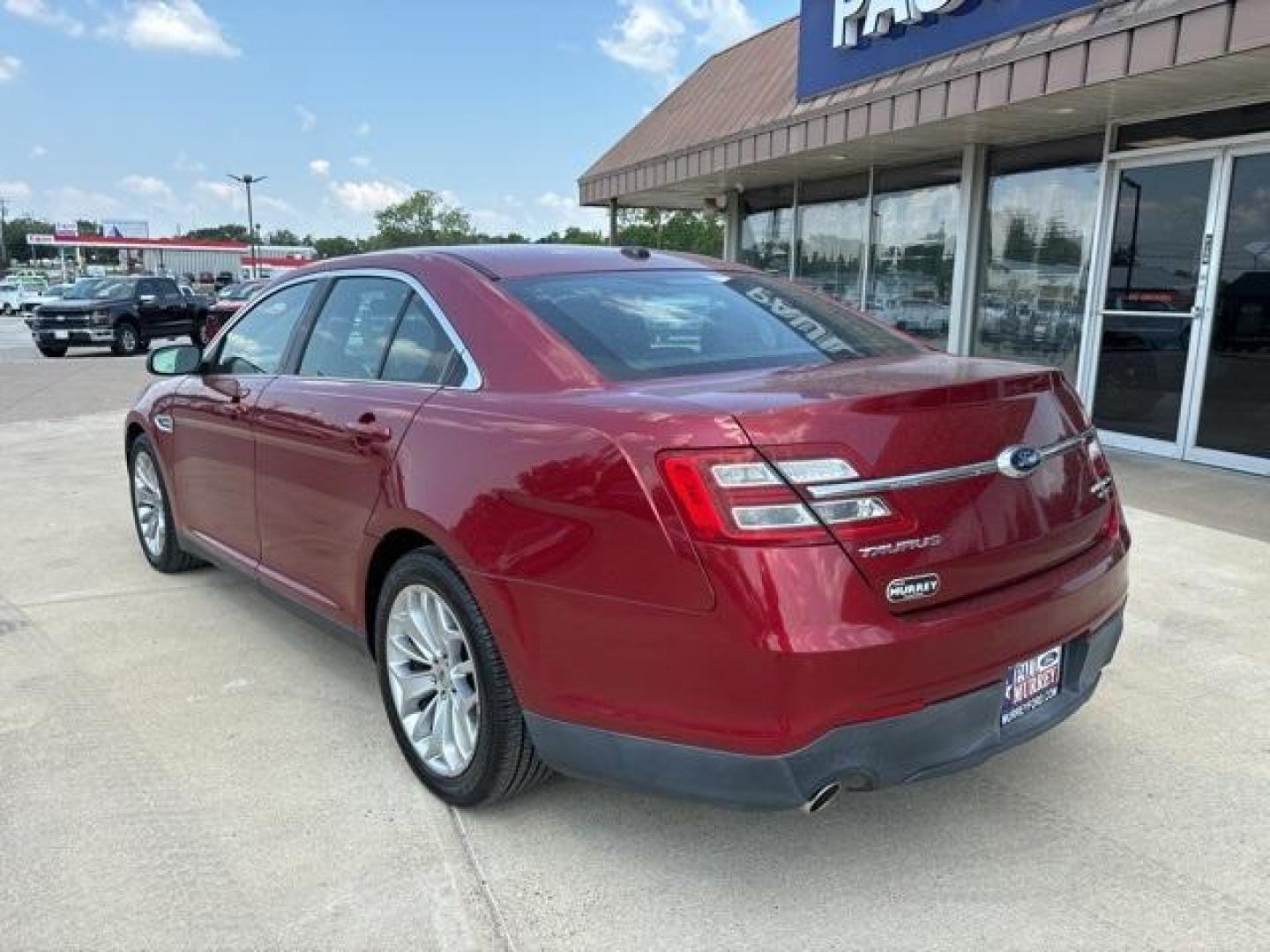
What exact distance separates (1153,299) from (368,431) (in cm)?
692

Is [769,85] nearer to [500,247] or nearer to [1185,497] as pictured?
[1185,497]

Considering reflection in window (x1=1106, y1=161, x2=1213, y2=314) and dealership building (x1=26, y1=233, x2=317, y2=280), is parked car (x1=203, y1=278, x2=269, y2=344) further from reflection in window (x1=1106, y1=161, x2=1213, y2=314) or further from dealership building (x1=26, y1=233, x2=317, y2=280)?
dealership building (x1=26, y1=233, x2=317, y2=280)

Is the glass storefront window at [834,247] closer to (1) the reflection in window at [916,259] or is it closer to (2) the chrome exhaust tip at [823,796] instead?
(1) the reflection in window at [916,259]

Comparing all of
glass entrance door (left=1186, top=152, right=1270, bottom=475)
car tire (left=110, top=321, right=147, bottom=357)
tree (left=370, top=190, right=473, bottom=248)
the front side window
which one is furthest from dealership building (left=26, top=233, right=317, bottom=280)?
the front side window

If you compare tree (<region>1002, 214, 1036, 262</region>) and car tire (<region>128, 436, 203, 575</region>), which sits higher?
tree (<region>1002, 214, 1036, 262</region>)

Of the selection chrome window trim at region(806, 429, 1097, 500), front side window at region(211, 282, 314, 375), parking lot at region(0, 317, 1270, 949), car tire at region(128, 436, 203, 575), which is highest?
front side window at region(211, 282, 314, 375)

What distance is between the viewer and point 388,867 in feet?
8.60

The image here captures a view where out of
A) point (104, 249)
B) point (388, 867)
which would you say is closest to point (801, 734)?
point (388, 867)

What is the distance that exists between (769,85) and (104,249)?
91.1 m

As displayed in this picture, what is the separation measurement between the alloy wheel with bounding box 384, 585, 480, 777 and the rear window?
2.75 ft

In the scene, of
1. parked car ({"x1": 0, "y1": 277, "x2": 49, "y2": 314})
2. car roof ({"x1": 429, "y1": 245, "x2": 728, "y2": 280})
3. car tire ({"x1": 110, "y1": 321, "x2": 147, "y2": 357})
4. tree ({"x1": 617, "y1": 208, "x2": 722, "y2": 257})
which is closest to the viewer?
car roof ({"x1": 429, "y1": 245, "x2": 728, "y2": 280})

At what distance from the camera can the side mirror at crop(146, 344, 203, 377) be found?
457 centimetres

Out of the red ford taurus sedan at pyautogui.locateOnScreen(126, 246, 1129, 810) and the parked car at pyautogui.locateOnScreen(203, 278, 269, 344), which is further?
the parked car at pyautogui.locateOnScreen(203, 278, 269, 344)

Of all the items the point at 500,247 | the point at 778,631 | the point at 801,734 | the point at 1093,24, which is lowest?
the point at 801,734
